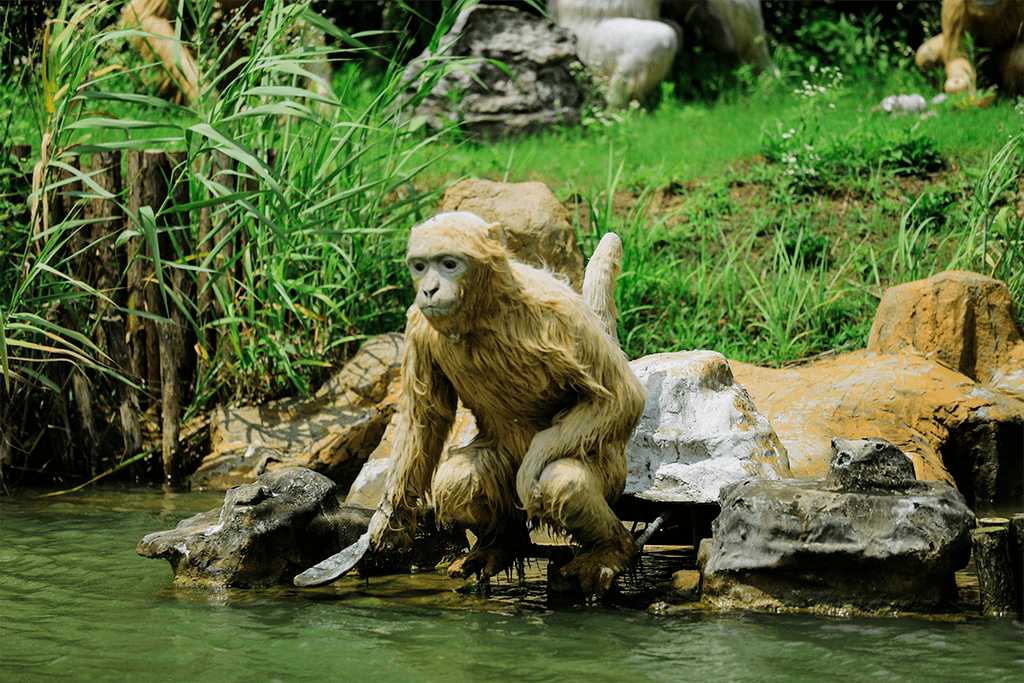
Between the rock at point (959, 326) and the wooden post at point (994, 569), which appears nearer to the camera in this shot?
the wooden post at point (994, 569)

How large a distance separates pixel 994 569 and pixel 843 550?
0.44 meters

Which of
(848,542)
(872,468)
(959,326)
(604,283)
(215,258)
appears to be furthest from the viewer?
(215,258)

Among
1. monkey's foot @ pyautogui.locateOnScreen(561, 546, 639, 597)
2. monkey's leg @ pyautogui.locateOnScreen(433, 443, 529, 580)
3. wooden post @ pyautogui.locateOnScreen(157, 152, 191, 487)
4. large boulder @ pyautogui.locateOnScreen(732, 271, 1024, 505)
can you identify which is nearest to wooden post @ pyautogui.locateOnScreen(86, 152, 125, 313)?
wooden post @ pyautogui.locateOnScreen(157, 152, 191, 487)

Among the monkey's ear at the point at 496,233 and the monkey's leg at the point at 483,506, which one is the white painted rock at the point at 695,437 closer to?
the monkey's leg at the point at 483,506

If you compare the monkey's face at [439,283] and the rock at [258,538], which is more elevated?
the monkey's face at [439,283]

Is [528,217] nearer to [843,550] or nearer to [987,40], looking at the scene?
[843,550]

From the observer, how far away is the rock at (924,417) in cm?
434

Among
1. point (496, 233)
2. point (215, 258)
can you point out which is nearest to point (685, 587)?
point (496, 233)

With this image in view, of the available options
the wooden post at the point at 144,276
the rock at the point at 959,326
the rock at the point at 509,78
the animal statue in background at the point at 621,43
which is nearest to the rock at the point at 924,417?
the rock at the point at 959,326

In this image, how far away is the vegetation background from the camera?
14.0 feet

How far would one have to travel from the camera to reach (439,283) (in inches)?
104

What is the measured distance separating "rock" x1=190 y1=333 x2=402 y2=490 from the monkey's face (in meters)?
2.33

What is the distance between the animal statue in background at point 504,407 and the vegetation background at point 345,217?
42.2 inches

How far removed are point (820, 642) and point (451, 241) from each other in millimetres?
1509
